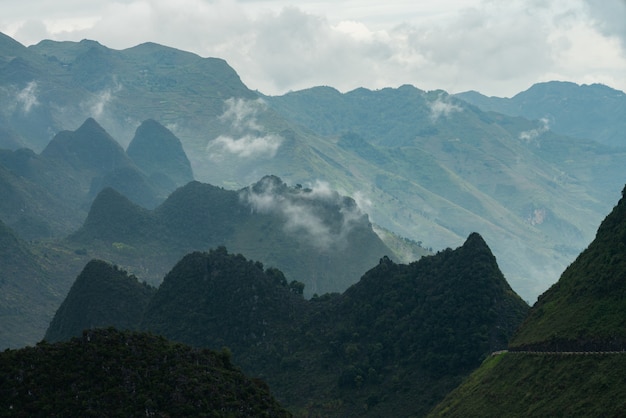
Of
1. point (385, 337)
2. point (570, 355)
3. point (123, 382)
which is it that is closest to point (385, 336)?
point (385, 337)

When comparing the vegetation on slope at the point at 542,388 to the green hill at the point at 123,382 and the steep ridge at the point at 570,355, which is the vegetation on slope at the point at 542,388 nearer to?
the steep ridge at the point at 570,355

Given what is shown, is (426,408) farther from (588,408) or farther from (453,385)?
(588,408)

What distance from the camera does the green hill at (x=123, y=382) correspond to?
9438 cm

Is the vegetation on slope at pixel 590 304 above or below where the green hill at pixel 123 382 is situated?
above

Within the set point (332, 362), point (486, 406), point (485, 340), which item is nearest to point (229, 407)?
point (486, 406)

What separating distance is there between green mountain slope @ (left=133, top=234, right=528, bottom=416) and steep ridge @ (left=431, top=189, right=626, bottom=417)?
18664mm

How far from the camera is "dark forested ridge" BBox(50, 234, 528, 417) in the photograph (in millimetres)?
158500

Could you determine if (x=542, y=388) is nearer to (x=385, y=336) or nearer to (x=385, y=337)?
(x=385, y=337)

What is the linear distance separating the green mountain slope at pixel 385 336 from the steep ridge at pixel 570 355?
18.7 metres

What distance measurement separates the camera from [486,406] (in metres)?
122

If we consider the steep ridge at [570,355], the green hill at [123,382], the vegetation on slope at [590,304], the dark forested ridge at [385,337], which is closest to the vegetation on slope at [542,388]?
the steep ridge at [570,355]

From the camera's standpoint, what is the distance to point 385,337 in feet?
573

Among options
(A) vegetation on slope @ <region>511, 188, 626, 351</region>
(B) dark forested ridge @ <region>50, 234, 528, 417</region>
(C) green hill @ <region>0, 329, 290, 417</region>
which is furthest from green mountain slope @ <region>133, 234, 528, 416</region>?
(C) green hill @ <region>0, 329, 290, 417</region>

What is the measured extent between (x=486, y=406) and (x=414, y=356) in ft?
142
